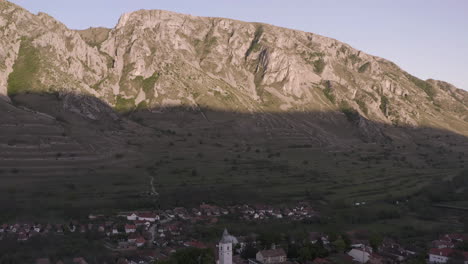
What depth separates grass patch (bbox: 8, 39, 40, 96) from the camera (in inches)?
5566

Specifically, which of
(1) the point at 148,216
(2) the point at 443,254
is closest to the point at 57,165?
(1) the point at 148,216

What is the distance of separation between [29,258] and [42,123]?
62.9 meters

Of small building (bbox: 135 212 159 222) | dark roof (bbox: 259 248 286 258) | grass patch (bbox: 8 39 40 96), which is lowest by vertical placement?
dark roof (bbox: 259 248 286 258)

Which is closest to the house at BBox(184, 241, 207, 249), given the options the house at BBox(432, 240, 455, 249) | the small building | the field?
the small building

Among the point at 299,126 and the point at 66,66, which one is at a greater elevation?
the point at 66,66

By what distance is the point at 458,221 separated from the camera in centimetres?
8038

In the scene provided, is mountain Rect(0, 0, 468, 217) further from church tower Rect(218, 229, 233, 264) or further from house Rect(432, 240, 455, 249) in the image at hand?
church tower Rect(218, 229, 233, 264)

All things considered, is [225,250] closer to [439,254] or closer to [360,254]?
[360,254]

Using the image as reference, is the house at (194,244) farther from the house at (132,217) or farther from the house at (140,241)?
the house at (132,217)

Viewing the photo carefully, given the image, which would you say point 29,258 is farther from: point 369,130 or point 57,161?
point 369,130

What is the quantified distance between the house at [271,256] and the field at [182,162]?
102ft

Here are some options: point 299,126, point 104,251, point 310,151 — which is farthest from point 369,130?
point 104,251

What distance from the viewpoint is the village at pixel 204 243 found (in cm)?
5453

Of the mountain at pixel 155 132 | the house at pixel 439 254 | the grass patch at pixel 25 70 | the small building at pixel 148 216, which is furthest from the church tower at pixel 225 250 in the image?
the grass patch at pixel 25 70
